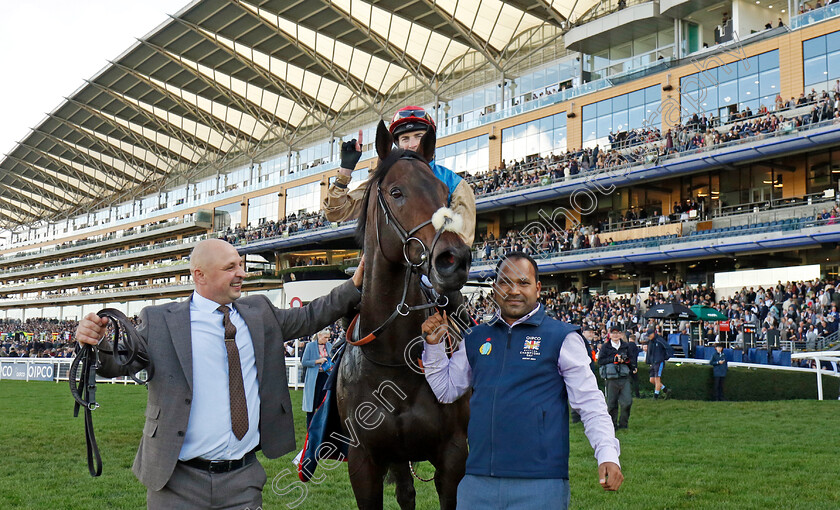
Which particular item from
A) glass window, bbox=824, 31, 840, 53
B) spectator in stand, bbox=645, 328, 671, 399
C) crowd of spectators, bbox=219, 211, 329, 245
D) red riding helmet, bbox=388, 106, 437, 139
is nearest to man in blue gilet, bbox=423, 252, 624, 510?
red riding helmet, bbox=388, 106, 437, 139

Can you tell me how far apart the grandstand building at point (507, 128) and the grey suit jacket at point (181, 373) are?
177 inches

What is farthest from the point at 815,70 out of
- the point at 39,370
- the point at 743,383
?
the point at 39,370

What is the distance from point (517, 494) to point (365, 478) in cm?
90

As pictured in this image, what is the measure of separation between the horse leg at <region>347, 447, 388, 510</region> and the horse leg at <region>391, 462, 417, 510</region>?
1.87ft

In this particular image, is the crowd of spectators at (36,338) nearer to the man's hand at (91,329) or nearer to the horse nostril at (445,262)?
the man's hand at (91,329)

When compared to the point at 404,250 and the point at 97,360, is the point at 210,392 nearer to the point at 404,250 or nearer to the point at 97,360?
the point at 97,360

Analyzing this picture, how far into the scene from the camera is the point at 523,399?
9.23 feet

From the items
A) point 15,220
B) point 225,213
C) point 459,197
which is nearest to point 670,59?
point 459,197

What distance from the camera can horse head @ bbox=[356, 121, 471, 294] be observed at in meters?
2.55

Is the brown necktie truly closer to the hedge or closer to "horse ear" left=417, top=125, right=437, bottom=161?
"horse ear" left=417, top=125, right=437, bottom=161

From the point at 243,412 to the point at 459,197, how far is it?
1.31 metres

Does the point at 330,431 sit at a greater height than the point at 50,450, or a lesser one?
greater

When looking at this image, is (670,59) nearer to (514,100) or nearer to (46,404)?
(514,100)

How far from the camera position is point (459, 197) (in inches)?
125
